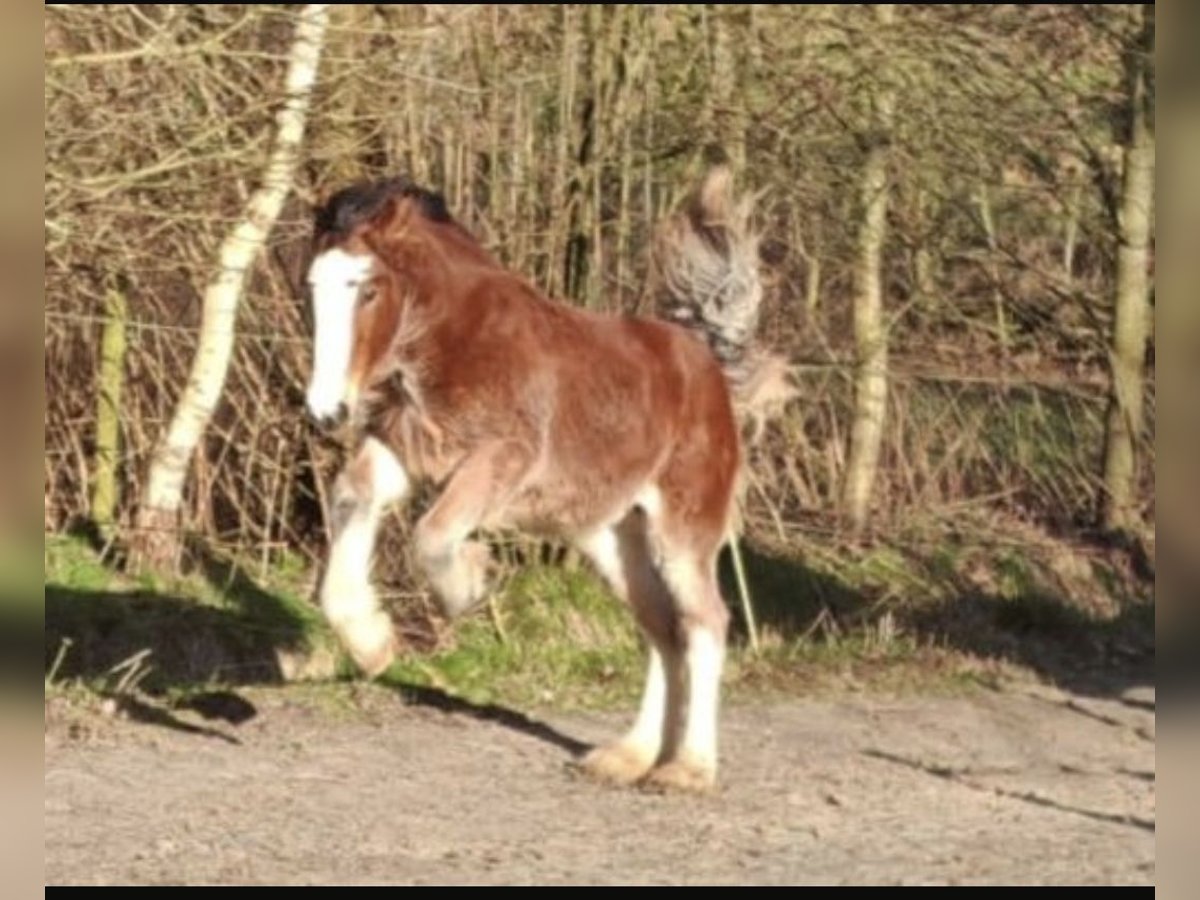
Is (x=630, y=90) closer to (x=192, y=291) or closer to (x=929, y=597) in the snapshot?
(x=192, y=291)

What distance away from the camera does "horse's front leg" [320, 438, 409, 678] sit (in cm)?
774

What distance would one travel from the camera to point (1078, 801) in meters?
8.66

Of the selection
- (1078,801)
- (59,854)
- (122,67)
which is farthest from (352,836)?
(122,67)

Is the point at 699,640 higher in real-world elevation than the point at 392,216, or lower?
lower

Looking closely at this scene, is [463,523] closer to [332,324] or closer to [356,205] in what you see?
[332,324]

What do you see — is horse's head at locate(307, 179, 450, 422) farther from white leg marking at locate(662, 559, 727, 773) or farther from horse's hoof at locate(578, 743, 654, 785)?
horse's hoof at locate(578, 743, 654, 785)

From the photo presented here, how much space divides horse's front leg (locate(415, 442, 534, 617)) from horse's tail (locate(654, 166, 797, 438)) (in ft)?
7.13

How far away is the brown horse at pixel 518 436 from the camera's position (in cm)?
769

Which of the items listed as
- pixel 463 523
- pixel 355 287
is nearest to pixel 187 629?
pixel 463 523

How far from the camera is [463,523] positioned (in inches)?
305

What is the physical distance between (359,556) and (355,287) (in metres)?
0.97

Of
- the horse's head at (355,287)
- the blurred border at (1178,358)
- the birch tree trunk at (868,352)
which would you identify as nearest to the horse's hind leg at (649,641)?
the horse's head at (355,287)

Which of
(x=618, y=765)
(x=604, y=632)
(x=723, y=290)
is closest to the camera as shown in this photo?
(x=618, y=765)

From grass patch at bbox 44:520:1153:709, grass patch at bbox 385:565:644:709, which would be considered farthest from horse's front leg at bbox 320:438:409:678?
grass patch at bbox 385:565:644:709
